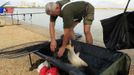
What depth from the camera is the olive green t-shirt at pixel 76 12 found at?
4.77 metres

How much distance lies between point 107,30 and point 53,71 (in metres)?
1.18

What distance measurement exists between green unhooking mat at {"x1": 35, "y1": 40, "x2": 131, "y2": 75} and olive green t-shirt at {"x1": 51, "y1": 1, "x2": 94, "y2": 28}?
1.77ft

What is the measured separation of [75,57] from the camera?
5.23 m

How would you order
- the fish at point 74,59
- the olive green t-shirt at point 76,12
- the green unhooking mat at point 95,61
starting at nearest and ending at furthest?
the green unhooking mat at point 95,61
the olive green t-shirt at point 76,12
the fish at point 74,59

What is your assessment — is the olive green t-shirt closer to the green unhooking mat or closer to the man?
the man

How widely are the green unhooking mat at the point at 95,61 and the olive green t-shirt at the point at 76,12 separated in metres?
0.54

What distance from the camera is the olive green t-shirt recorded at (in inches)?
188

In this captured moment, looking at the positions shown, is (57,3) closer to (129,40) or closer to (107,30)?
(107,30)

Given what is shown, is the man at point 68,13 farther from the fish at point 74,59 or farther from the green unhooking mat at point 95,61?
the green unhooking mat at point 95,61

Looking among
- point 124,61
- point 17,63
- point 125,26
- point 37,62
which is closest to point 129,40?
point 125,26

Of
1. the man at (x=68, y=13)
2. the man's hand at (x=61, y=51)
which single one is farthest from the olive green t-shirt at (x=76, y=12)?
the man's hand at (x=61, y=51)

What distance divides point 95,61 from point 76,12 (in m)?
0.92

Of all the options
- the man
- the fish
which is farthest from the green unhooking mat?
the man

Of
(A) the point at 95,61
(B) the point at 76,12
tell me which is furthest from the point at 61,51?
A: (B) the point at 76,12
